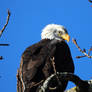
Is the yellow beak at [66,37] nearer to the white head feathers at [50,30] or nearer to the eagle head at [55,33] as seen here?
the eagle head at [55,33]

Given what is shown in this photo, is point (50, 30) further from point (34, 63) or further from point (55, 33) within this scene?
point (34, 63)

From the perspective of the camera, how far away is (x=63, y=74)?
3688mm

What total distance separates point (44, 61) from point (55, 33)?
5.12 ft

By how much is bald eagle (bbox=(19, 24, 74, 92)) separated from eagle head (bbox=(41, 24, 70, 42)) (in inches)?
1.0

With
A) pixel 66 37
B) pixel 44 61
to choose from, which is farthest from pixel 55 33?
pixel 44 61

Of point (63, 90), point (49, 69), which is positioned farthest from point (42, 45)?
point (63, 90)

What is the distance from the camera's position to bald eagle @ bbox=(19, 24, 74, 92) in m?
4.94

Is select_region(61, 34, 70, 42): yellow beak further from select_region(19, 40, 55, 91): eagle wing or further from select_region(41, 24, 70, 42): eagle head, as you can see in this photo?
select_region(19, 40, 55, 91): eagle wing

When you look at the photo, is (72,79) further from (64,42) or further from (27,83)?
(64,42)

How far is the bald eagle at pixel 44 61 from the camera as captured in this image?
4938mm

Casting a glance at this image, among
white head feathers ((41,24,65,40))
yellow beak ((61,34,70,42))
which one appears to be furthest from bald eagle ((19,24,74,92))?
Answer: white head feathers ((41,24,65,40))

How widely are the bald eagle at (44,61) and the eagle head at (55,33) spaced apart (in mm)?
26

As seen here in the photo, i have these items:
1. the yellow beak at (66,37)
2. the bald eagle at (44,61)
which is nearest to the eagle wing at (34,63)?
the bald eagle at (44,61)

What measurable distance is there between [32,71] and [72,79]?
1.23 metres
